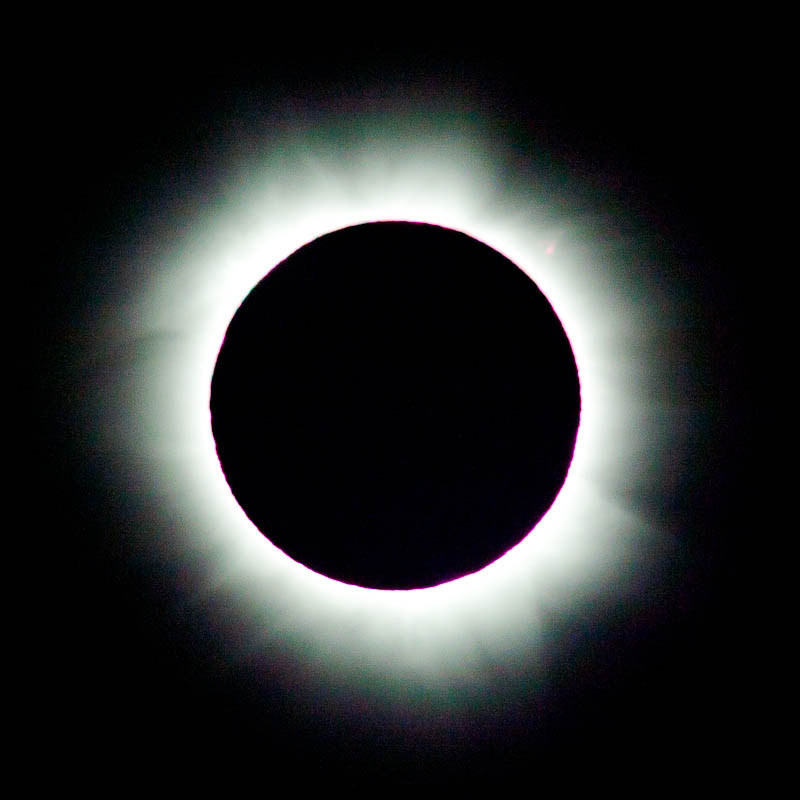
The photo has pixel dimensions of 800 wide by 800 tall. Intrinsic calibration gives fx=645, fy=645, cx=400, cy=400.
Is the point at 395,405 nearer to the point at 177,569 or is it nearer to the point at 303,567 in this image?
the point at 303,567

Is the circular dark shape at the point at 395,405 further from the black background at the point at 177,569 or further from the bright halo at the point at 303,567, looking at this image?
the black background at the point at 177,569

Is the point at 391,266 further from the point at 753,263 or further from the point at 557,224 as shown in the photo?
the point at 753,263

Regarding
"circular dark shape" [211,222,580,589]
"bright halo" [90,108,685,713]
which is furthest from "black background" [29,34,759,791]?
"circular dark shape" [211,222,580,589]

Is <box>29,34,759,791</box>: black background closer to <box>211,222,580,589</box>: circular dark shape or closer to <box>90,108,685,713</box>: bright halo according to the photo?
<box>90,108,685,713</box>: bright halo

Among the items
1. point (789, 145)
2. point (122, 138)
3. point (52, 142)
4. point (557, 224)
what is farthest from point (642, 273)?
point (52, 142)

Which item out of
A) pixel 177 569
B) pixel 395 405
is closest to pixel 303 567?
pixel 177 569
